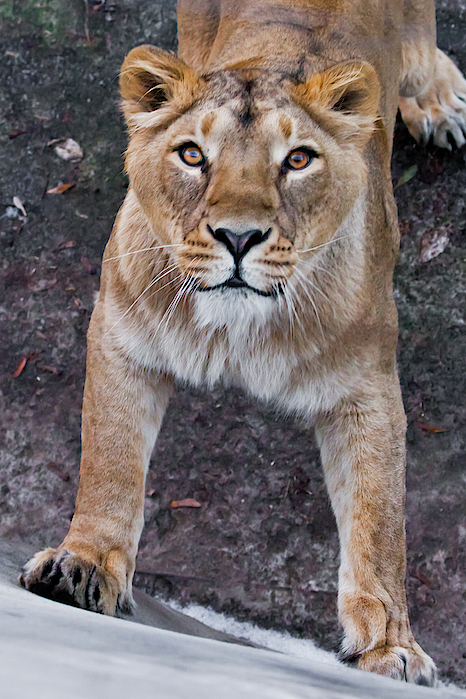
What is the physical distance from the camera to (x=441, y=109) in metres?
2.58

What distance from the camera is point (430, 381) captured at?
2.38m

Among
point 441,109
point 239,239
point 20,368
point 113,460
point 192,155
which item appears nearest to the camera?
point 239,239

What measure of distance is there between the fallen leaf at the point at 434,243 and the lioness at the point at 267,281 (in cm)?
Result: 76

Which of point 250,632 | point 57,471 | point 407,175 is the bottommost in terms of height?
point 250,632

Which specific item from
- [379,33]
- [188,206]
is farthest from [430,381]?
[188,206]

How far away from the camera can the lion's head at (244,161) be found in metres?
1.19

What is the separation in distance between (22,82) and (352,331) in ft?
6.90

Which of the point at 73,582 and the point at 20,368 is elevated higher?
the point at 73,582

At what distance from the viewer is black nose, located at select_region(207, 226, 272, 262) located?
1161 millimetres

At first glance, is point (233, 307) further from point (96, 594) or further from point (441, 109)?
point (441, 109)

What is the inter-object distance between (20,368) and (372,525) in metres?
1.54

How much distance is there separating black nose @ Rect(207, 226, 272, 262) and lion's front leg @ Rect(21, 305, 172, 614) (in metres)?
0.60

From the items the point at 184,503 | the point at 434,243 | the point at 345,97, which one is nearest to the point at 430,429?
the point at 434,243

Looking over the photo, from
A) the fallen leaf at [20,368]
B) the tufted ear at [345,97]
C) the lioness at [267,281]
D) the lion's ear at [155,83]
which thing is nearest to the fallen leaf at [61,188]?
the fallen leaf at [20,368]
